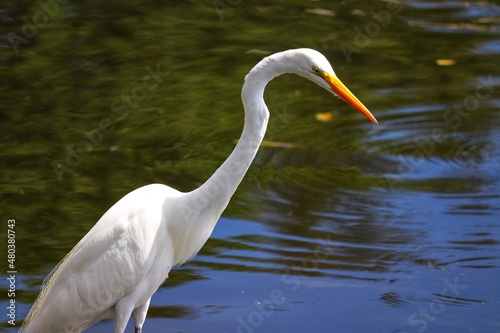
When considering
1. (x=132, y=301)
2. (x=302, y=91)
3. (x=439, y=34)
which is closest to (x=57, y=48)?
(x=302, y=91)

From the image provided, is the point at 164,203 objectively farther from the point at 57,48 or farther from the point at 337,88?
the point at 57,48

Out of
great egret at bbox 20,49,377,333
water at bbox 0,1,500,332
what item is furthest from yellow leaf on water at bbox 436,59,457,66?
great egret at bbox 20,49,377,333

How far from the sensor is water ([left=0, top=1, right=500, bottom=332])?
191 inches

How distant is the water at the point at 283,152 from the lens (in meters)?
4.85

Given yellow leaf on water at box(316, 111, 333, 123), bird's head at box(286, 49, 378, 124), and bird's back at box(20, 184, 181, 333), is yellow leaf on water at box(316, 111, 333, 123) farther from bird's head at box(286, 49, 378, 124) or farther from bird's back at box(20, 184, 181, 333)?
bird's head at box(286, 49, 378, 124)

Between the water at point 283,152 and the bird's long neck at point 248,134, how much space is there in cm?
74

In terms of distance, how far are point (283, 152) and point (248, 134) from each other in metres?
2.59

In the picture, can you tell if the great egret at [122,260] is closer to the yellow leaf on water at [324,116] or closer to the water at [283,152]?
the water at [283,152]

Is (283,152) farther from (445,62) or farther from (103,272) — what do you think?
(103,272)

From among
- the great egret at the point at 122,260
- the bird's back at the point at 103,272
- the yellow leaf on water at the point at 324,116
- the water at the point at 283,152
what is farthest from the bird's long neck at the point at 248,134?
the yellow leaf on water at the point at 324,116

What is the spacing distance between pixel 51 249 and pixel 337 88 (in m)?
2.18

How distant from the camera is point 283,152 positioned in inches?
256

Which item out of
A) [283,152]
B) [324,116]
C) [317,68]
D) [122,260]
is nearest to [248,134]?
[317,68]

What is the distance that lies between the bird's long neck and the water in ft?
2.44
